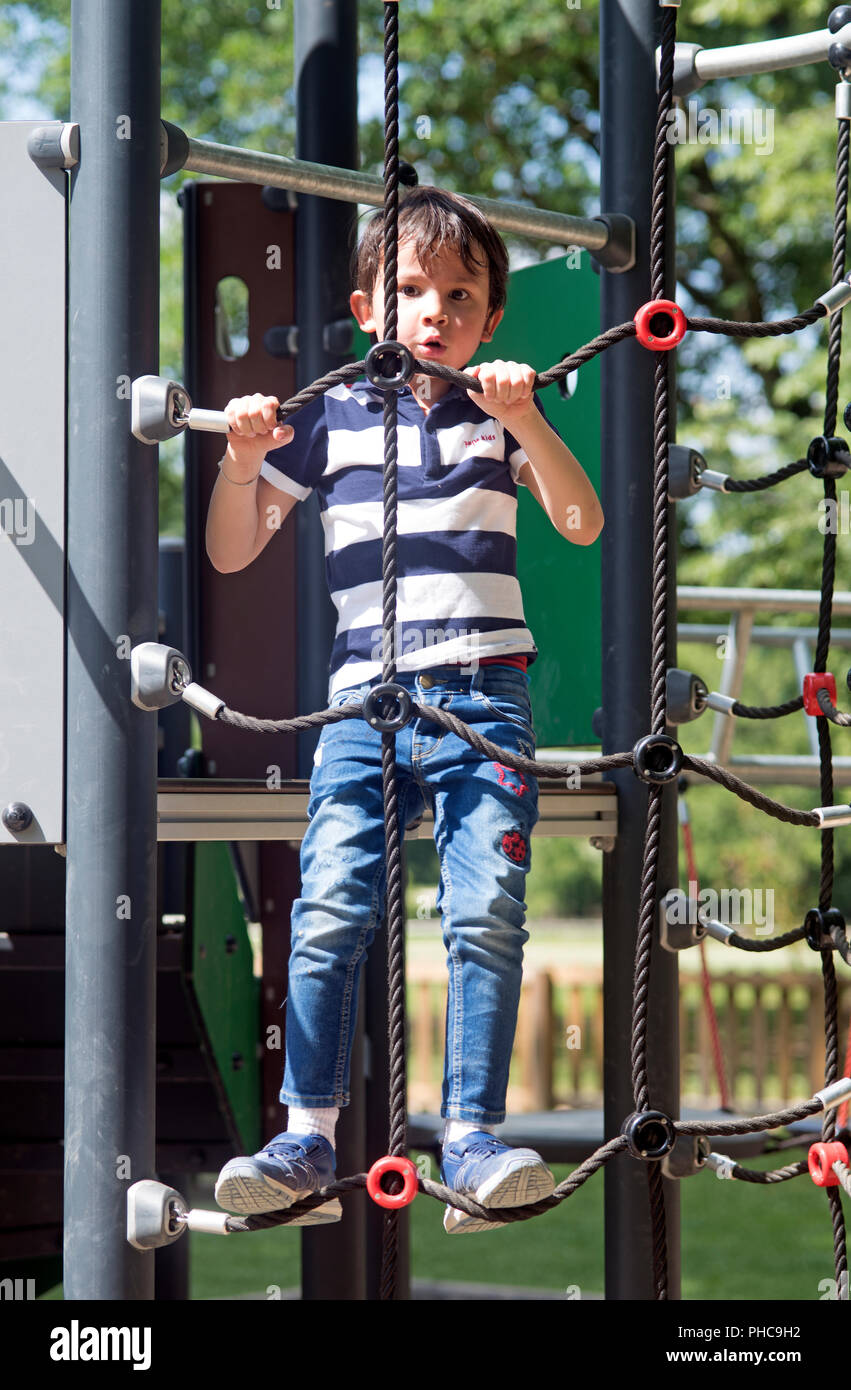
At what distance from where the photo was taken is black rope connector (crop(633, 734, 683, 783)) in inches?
68.4

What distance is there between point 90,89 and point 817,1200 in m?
6.83

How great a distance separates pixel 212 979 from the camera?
291 cm

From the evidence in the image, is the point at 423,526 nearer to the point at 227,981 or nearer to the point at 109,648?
the point at 109,648

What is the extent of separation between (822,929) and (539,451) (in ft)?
2.43

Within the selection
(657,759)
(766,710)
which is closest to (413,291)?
(657,759)

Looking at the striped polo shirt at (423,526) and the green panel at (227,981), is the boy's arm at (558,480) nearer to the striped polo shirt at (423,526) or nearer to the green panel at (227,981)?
the striped polo shirt at (423,526)

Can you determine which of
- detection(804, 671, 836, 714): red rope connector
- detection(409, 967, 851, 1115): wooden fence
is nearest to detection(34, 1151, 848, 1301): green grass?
detection(409, 967, 851, 1115): wooden fence

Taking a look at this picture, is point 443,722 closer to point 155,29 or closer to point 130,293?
point 130,293

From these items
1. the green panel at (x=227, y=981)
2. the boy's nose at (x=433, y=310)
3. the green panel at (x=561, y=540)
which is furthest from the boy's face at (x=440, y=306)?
the green panel at (x=227, y=981)

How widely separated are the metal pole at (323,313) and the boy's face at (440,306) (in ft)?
2.92

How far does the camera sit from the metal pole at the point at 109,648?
1.69m

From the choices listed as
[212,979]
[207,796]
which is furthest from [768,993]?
[207,796]

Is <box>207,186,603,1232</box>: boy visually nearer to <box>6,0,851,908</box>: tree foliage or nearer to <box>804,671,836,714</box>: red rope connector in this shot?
<box>804,671,836,714</box>: red rope connector

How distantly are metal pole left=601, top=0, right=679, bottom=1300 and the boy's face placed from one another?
45 cm
